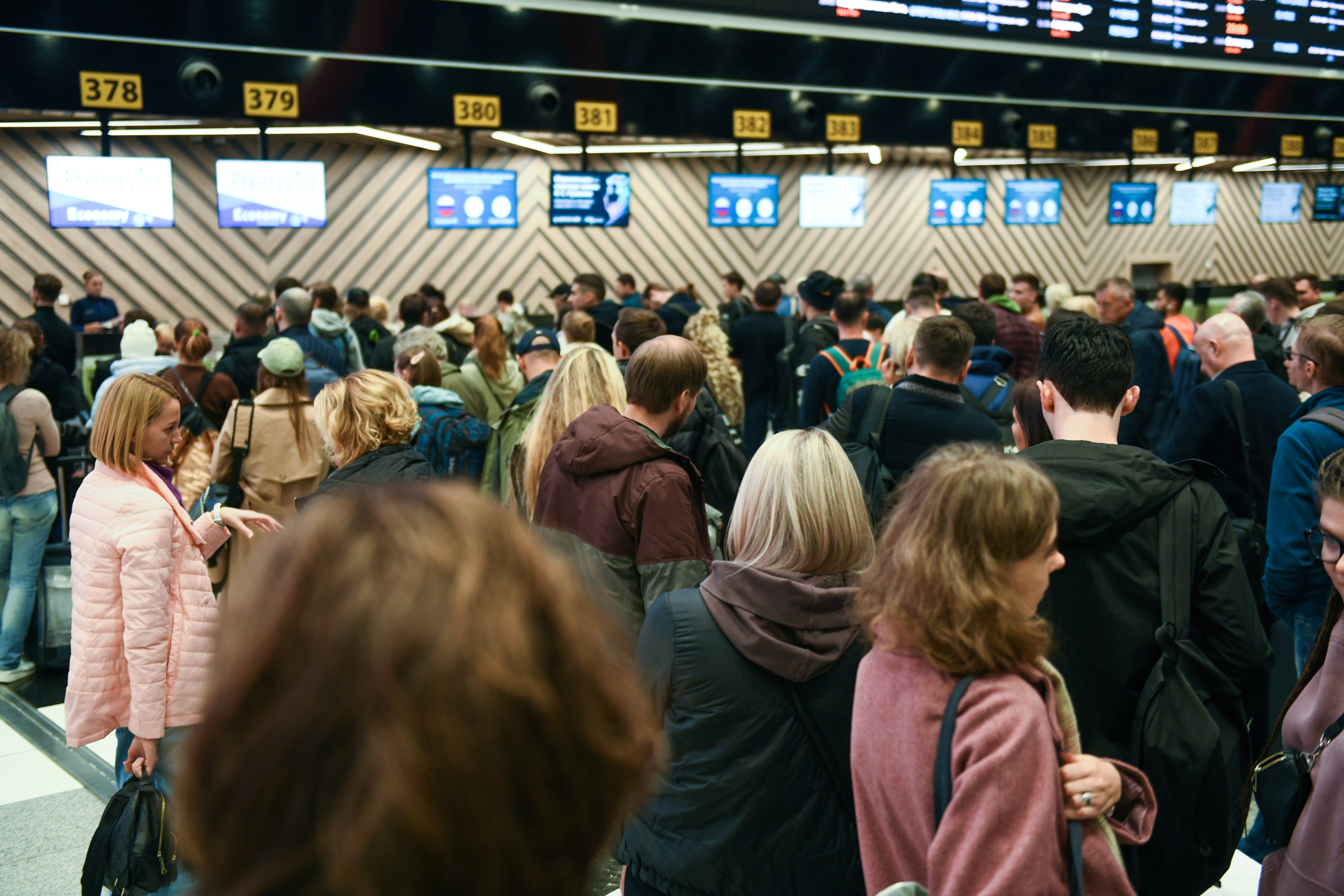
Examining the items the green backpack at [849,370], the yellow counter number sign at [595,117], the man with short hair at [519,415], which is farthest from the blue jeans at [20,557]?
the yellow counter number sign at [595,117]

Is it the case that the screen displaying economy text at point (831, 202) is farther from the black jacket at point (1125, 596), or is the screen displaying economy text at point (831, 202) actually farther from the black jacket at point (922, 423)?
the black jacket at point (1125, 596)

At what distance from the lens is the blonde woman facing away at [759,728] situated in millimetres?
1770

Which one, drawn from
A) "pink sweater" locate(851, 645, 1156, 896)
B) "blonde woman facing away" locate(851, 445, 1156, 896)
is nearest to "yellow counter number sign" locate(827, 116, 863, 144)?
"blonde woman facing away" locate(851, 445, 1156, 896)

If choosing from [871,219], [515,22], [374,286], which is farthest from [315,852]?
[871,219]

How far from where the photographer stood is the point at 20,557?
4.49 m

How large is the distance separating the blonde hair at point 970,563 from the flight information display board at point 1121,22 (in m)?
4.94

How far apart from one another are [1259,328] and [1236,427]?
2.77 meters

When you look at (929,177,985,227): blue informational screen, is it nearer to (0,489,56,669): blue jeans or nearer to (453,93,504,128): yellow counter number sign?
(453,93,504,128): yellow counter number sign

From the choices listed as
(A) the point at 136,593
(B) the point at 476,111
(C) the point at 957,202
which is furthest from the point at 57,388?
(C) the point at 957,202

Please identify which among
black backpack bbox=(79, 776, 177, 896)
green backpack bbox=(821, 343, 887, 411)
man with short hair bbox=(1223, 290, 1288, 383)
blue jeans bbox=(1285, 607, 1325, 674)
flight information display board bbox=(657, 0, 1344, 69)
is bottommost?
black backpack bbox=(79, 776, 177, 896)

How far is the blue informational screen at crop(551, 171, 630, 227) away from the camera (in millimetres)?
8391

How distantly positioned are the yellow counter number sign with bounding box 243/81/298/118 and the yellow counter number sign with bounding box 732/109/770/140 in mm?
3201

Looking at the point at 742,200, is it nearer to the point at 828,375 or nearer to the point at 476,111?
the point at 476,111

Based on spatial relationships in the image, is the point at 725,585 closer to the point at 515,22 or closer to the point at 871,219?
the point at 515,22
